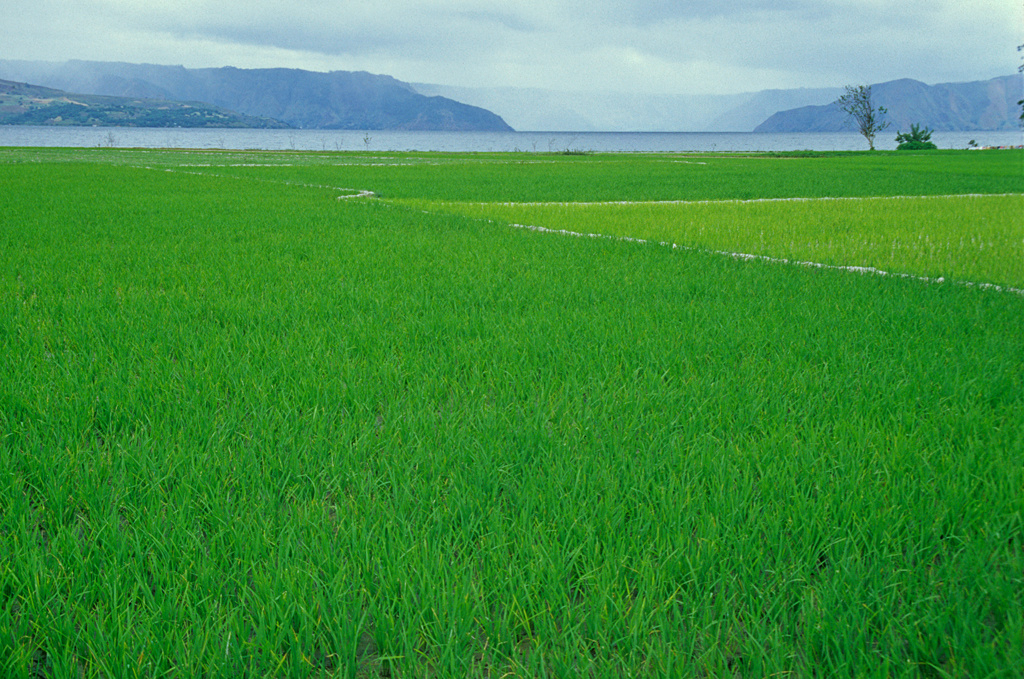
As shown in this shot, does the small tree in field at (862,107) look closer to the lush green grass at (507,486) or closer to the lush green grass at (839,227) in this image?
the lush green grass at (839,227)

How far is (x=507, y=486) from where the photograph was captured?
2062mm

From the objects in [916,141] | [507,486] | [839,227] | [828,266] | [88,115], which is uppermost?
[88,115]

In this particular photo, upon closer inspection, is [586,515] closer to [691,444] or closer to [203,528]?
[691,444]

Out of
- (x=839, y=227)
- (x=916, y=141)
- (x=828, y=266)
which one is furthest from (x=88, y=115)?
(x=828, y=266)

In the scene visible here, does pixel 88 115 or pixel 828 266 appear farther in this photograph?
pixel 88 115

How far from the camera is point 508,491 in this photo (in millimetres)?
2061

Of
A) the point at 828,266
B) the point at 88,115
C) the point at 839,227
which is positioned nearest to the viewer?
the point at 828,266

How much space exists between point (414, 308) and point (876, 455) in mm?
2971

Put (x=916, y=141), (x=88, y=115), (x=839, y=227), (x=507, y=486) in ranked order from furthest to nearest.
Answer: (x=88, y=115) → (x=916, y=141) → (x=839, y=227) → (x=507, y=486)

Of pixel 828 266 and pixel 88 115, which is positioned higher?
pixel 88 115

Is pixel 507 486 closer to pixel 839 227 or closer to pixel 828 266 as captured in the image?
pixel 828 266

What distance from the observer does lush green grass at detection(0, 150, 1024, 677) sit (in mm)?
1405

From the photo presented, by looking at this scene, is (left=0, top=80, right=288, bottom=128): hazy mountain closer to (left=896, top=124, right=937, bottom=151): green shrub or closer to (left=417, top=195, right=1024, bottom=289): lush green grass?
(left=896, top=124, right=937, bottom=151): green shrub

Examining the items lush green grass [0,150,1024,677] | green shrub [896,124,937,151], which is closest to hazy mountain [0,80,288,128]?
green shrub [896,124,937,151]
